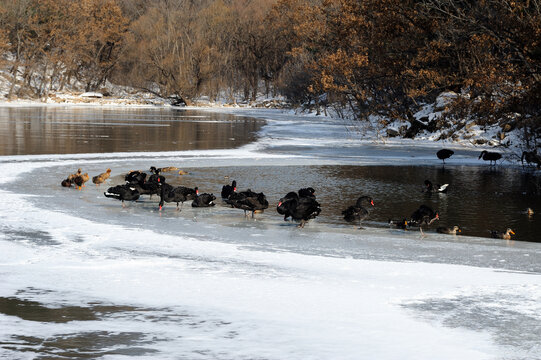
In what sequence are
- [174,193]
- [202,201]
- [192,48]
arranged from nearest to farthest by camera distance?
[174,193], [202,201], [192,48]

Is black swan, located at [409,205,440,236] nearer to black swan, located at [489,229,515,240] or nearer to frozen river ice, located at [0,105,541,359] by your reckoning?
frozen river ice, located at [0,105,541,359]

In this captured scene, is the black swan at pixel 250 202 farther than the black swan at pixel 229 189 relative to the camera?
No

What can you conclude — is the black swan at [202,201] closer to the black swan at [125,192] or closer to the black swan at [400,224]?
the black swan at [125,192]

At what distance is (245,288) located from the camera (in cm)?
820

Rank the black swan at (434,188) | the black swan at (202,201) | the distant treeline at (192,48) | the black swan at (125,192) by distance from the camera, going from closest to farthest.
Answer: the black swan at (202,201) → the black swan at (125,192) → the black swan at (434,188) → the distant treeline at (192,48)

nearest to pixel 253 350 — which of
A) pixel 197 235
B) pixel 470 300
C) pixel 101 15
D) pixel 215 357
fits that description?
pixel 215 357

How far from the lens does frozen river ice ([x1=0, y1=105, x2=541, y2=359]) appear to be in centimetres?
627

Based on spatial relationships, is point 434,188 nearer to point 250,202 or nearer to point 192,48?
point 250,202

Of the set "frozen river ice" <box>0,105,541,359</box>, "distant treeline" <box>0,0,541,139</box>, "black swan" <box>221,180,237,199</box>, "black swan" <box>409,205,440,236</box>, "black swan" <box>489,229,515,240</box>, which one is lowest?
"frozen river ice" <box>0,105,541,359</box>

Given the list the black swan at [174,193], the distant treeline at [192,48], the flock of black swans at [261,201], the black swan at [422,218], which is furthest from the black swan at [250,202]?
the distant treeline at [192,48]

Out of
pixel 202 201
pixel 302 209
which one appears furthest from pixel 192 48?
pixel 302 209

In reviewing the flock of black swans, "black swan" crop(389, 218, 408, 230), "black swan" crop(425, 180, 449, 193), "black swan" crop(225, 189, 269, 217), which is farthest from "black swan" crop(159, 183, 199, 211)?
"black swan" crop(425, 180, 449, 193)

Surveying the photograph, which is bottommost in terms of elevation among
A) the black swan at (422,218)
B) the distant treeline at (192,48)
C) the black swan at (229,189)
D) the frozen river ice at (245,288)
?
the frozen river ice at (245,288)

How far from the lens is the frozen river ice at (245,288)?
247 inches
